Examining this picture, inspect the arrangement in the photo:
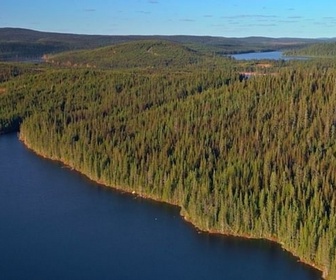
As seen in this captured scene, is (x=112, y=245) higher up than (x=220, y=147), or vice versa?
(x=220, y=147)

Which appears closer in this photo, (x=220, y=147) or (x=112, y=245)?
(x=112, y=245)

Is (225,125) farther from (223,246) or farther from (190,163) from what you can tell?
(223,246)

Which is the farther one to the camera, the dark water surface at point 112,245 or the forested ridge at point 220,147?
the forested ridge at point 220,147

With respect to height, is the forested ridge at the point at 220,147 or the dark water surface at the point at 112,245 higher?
the forested ridge at the point at 220,147

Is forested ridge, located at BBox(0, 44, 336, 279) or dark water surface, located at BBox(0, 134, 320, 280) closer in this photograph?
dark water surface, located at BBox(0, 134, 320, 280)

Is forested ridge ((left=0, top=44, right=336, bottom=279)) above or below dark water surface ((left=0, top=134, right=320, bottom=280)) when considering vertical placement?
above
